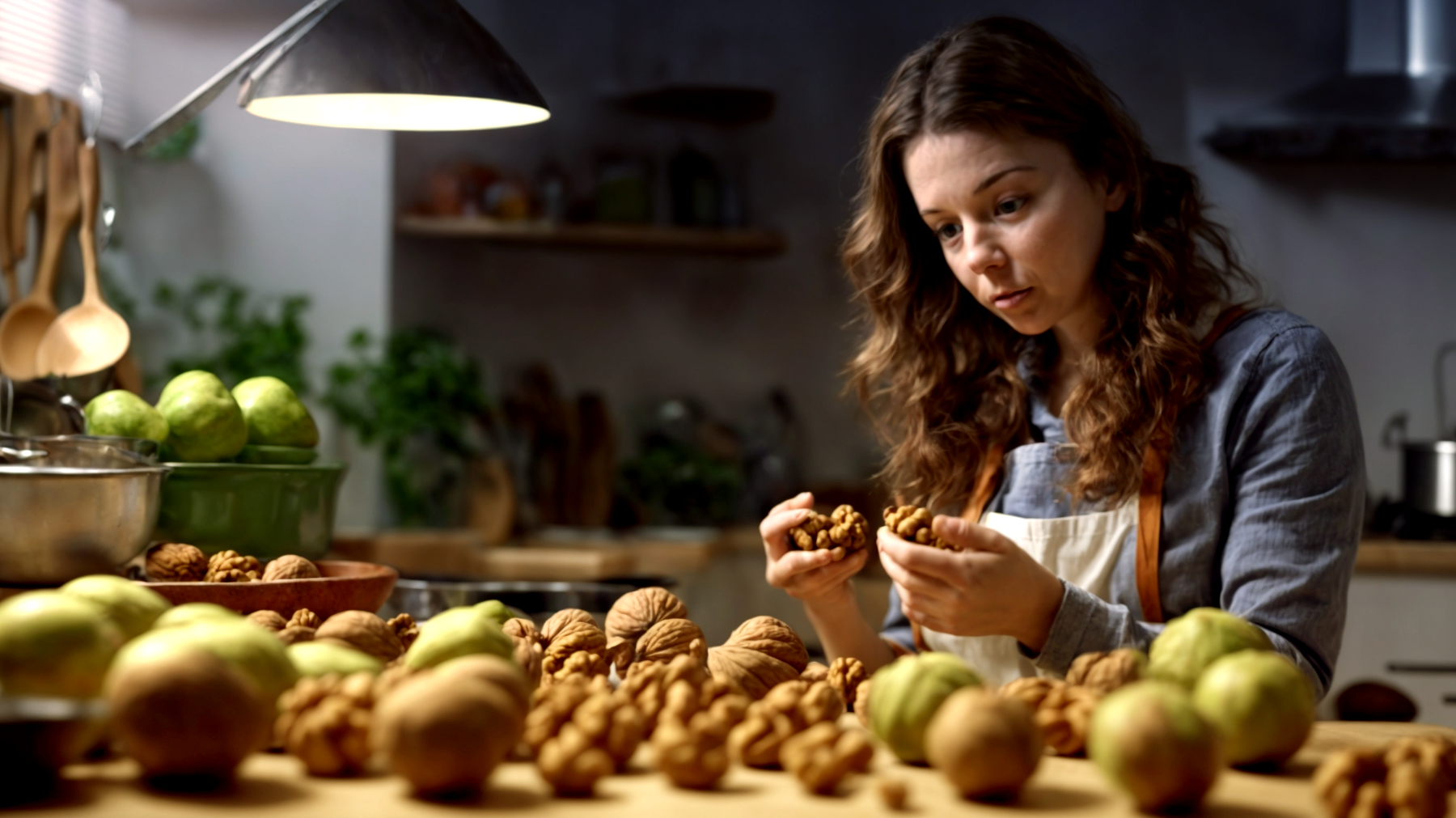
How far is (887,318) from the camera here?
181 centimetres

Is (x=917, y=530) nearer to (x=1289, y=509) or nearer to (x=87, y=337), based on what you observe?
(x=1289, y=509)

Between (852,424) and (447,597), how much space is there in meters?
2.85

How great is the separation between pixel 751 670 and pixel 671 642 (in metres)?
0.10

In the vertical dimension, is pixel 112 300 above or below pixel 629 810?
above

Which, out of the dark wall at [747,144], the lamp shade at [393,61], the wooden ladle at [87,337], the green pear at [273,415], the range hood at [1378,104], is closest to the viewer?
the lamp shade at [393,61]

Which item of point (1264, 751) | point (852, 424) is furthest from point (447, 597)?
point (852, 424)

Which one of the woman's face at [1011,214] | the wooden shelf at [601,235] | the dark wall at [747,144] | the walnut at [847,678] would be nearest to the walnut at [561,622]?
the walnut at [847,678]

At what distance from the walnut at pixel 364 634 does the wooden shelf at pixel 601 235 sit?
2.88m

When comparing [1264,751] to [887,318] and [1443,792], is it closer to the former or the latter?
[1443,792]

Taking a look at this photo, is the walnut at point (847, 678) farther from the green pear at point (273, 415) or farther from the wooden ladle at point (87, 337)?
the wooden ladle at point (87, 337)

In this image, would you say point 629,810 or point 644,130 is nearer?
point 629,810

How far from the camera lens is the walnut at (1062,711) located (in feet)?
2.78

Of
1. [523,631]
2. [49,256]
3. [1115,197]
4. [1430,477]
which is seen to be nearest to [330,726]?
[523,631]

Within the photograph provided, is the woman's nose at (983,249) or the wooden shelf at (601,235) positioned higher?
the wooden shelf at (601,235)
